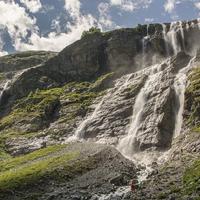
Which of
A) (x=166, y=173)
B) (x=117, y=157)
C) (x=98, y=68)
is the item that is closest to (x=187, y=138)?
(x=117, y=157)

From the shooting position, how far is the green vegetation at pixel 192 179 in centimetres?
5747

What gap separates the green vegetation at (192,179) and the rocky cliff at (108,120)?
0.21m

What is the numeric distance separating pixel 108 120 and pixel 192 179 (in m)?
52.5

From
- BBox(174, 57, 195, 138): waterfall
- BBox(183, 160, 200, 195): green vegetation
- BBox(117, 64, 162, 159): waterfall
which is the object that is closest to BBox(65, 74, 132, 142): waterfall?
BBox(117, 64, 162, 159): waterfall

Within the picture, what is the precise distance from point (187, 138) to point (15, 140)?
50.8m

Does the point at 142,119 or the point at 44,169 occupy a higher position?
the point at 142,119

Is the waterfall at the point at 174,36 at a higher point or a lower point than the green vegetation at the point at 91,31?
lower

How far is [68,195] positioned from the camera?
66.2 meters

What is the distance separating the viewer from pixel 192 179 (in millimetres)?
61469

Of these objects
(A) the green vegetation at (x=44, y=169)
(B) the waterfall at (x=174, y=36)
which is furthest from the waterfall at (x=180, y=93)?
(B) the waterfall at (x=174, y=36)

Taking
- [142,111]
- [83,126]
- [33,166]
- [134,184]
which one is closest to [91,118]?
[83,126]

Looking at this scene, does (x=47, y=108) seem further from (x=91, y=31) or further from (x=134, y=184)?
(x=134, y=184)

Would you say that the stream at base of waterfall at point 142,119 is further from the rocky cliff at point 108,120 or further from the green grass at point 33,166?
the green grass at point 33,166

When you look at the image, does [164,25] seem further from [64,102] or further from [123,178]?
[123,178]
